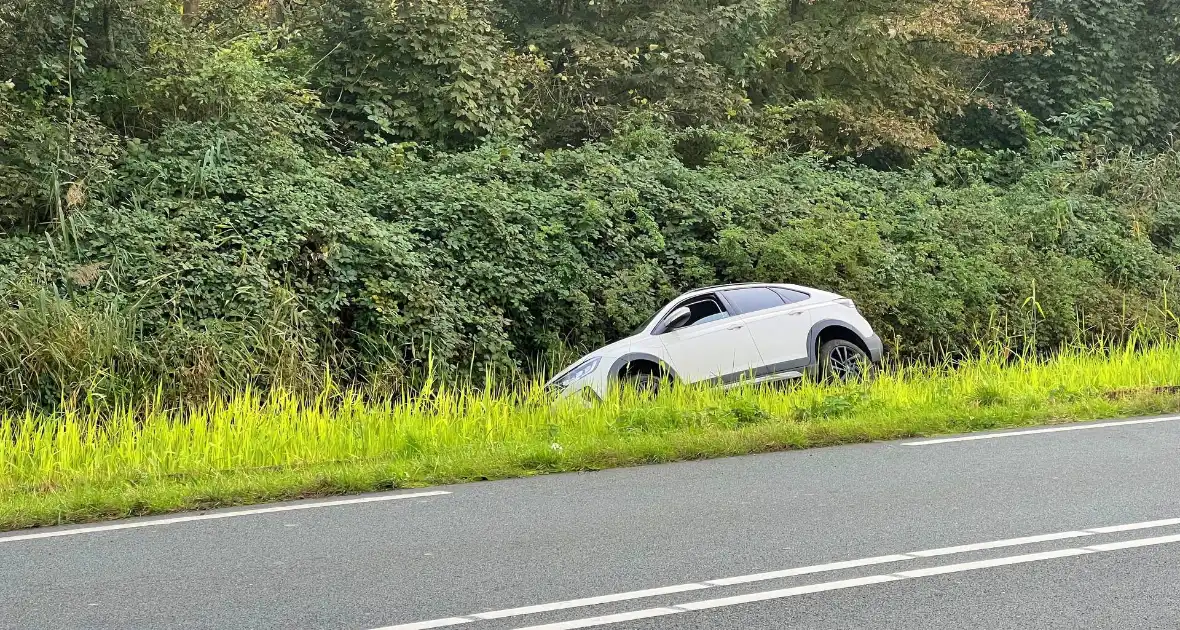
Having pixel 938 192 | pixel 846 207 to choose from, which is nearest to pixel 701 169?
pixel 846 207

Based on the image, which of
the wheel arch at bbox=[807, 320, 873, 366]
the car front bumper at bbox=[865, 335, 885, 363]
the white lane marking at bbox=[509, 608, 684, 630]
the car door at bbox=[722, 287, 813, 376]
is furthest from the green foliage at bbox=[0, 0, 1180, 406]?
the white lane marking at bbox=[509, 608, 684, 630]

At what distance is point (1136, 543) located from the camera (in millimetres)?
6477

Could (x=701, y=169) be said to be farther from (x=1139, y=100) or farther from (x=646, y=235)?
(x=1139, y=100)

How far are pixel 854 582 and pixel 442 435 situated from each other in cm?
538

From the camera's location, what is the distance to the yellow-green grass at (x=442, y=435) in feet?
29.1

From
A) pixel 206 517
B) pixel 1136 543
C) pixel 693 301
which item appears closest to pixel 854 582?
pixel 1136 543

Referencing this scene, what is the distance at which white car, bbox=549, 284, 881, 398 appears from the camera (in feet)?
45.7

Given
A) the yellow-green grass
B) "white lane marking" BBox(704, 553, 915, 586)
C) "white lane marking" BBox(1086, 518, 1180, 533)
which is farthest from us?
the yellow-green grass

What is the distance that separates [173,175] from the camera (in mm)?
16078

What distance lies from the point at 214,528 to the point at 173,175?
9592 mm

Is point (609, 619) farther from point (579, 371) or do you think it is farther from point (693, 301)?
point (693, 301)

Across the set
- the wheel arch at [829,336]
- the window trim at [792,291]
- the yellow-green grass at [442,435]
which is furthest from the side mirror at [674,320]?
the yellow-green grass at [442,435]

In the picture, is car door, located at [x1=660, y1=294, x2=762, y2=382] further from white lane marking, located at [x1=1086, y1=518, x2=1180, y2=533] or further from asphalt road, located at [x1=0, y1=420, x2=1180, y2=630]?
white lane marking, located at [x1=1086, y1=518, x2=1180, y2=533]

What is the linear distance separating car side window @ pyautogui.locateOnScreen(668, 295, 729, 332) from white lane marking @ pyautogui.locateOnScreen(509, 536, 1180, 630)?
811cm
